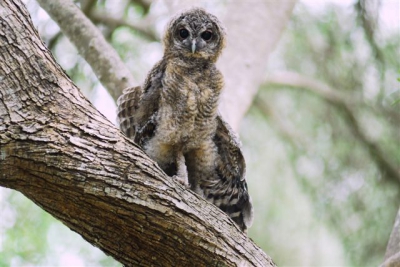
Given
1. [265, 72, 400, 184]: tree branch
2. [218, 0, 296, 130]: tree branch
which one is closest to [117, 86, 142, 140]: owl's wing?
[218, 0, 296, 130]: tree branch

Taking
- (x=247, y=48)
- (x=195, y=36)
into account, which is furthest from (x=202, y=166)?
(x=247, y=48)

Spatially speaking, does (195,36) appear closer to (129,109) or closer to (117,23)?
(129,109)

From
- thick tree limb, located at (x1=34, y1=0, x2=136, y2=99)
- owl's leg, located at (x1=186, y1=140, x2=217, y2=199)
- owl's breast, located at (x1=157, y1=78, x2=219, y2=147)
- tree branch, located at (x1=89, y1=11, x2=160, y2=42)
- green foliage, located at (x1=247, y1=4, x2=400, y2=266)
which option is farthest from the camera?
green foliage, located at (x1=247, y1=4, x2=400, y2=266)

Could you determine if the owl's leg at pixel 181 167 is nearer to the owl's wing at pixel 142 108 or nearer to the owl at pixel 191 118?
the owl at pixel 191 118

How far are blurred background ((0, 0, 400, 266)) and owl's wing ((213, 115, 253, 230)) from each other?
5.80 ft

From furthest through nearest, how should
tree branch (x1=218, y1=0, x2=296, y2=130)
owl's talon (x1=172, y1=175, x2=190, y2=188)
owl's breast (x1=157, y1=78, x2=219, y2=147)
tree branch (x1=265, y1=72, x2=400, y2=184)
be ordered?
tree branch (x1=265, y1=72, x2=400, y2=184) → tree branch (x1=218, y1=0, x2=296, y2=130) → owl's breast (x1=157, y1=78, x2=219, y2=147) → owl's talon (x1=172, y1=175, x2=190, y2=188)

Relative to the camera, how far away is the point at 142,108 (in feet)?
11.8

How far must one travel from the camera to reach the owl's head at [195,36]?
3.71 m

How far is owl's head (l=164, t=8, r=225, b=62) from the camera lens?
3.71 metres

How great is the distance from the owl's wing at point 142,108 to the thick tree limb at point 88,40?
665 mm

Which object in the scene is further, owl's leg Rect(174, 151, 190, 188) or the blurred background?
the blurred background

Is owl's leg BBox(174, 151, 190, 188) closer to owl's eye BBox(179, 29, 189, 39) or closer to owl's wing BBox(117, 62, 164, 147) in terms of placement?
owl's wing BBox(117, 62, 164, 147)

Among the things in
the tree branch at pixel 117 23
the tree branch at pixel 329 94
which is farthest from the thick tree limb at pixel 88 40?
the tree branch at pixel 329 94

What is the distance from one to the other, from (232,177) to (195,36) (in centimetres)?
95
